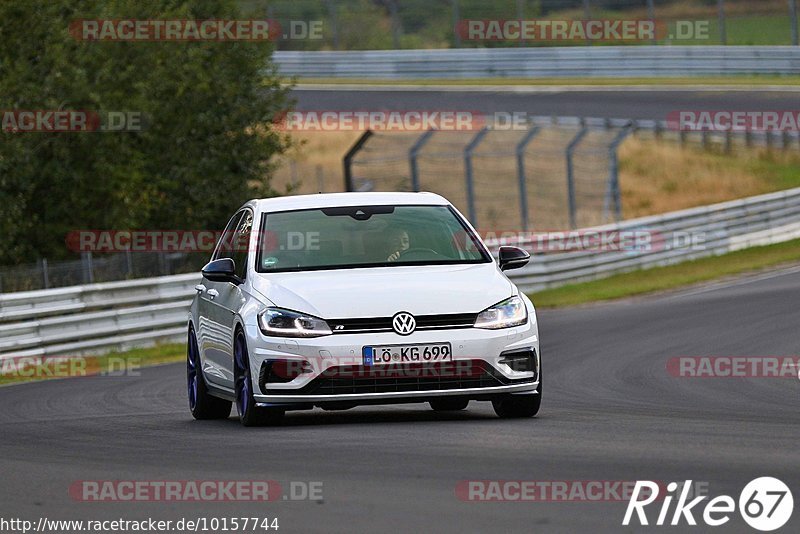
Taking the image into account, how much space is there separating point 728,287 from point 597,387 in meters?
11.4

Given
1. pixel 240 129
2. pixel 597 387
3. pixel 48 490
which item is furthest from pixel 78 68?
pixel 48 490

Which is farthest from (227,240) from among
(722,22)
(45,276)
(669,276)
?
(722,22)

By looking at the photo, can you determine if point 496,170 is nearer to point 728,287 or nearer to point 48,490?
point 728,287

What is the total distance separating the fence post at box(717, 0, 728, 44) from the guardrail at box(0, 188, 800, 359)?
1631 cm

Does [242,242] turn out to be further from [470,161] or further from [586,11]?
[586,11]

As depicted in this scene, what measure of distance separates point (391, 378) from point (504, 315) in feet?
2.74

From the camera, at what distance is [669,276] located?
90.5 ft

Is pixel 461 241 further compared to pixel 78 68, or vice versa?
pixel 78 68

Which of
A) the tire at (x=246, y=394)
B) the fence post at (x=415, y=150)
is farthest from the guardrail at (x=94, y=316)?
the tire at (x=246, y=394)

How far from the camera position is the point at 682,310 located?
21188 millimetres

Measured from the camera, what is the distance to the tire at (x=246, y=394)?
10.5m

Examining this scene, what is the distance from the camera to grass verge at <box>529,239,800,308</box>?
25.6 meters

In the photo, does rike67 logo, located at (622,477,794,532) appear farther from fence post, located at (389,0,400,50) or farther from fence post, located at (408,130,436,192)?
fence post, located at (389,0,400,50)

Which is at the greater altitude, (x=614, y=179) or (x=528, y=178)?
(x=614, y=179)
